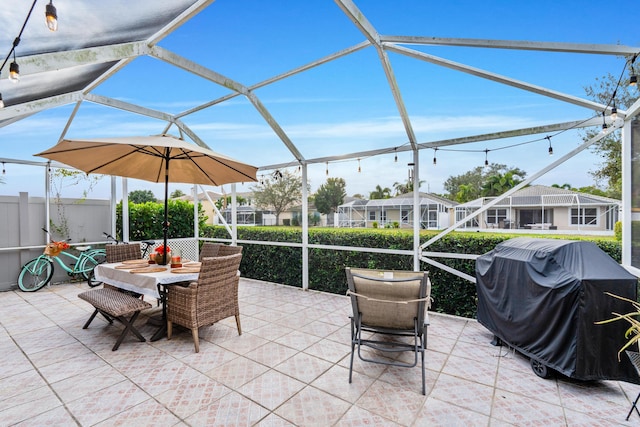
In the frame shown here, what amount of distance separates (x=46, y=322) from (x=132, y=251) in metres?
1.37

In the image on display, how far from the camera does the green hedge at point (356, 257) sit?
4.47 metres

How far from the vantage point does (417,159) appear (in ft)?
15.5

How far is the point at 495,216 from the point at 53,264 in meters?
8.89

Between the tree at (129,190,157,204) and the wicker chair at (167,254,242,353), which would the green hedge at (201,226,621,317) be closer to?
the wicker chair at (167,254,242,353)

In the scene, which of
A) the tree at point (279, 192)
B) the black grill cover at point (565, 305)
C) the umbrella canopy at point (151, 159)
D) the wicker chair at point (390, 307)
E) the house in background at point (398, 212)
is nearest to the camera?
the black grill cover at point (565, 305)

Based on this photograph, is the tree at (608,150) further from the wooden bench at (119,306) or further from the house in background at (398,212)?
the wooden bench at (119,306)

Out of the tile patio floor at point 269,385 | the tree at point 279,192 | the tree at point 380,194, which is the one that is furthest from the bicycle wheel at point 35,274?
the tree at point 380,194

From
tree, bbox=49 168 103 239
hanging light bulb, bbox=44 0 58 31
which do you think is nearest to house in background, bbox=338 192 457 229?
hanging light bulb, bbox=44 0 58 31

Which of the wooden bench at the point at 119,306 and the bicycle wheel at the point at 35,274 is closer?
the wooden bench at the point at 119,306

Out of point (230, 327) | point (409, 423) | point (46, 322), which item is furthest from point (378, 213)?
point (46, 322)

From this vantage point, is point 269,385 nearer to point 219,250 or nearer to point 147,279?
point 147,279

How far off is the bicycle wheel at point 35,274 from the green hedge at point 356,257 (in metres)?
3.31

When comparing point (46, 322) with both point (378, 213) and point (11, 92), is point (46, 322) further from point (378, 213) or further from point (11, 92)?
point (378, 213)

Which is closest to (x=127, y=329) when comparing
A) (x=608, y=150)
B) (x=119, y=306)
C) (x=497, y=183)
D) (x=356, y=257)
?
(x=119, y=306)
